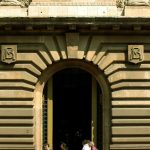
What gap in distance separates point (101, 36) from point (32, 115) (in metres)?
3.80

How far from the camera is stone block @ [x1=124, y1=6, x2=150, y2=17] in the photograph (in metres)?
29.2

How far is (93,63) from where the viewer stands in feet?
96.1

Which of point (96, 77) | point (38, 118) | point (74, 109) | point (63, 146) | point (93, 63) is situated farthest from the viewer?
point (74, 109)

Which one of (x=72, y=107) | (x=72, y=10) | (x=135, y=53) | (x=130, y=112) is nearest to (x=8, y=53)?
(x=72, y=10)

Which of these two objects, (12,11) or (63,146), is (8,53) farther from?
(63,146)

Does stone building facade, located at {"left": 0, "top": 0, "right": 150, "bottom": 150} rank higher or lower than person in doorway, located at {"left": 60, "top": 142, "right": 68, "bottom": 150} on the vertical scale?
higher

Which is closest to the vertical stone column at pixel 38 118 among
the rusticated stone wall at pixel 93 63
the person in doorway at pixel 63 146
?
the rusticated stone wall at pixel 93 63

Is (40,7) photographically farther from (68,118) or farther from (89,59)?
(68,118)

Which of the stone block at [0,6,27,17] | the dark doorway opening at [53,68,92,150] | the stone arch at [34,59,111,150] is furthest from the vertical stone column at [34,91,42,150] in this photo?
the stone block at [0,6,27,17]

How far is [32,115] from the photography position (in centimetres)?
2911

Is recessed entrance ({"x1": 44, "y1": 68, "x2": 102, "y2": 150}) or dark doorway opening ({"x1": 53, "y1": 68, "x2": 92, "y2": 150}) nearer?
recessed entrance ({"x1": 44, "y1": 68, "x2": 102, "y2": 150})

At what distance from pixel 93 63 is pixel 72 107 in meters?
3.24

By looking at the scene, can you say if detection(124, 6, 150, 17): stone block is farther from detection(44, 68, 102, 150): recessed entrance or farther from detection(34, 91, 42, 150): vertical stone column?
detection(34, 91, 42, 150): vertical stone column

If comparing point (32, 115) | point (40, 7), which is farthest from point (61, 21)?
point (32, 115)
